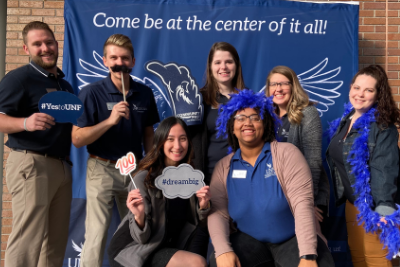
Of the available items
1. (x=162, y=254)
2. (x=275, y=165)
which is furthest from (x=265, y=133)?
(x=162, y=254)

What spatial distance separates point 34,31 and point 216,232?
5.67 feet

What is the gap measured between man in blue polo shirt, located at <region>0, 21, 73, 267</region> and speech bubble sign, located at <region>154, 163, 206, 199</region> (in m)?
0.79

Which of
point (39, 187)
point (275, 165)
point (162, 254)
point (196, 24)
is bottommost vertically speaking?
point (162, 254)

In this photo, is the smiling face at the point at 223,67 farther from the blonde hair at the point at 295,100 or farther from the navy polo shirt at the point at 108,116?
the navy polo shirt at the point at 108,116

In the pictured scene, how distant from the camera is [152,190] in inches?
89.1

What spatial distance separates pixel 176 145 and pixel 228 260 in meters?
0.71

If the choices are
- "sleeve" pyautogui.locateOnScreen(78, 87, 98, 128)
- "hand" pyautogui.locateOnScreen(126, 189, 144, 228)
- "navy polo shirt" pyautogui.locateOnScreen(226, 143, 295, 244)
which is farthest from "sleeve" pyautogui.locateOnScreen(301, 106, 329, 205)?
"sleeve" pyautogui.locateOnScreen(78, 87, 98, 128)

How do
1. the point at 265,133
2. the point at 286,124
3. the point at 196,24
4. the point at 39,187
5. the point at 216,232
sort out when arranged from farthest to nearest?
the point at 196,24, the point at 286,124, the point at 39,187, the point at 265,133, the point at 216,232

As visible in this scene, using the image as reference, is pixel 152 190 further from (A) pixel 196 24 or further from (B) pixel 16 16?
(B) pixel 16 16

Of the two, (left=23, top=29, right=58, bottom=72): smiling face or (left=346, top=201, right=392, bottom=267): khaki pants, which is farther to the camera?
(left=23, top=29, right=58, bottom=72): smiling face

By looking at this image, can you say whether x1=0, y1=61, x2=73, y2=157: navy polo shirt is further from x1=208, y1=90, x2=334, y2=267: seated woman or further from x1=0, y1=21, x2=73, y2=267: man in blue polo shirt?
x1=208, y1=90, x2=334, y2=267: seated woman

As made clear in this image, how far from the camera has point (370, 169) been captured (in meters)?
Answer: 2.43

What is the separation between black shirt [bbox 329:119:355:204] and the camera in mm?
2549

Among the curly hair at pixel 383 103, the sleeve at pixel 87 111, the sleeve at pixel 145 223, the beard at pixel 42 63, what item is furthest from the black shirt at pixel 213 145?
the beard at pixel 42 63
